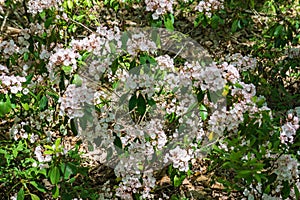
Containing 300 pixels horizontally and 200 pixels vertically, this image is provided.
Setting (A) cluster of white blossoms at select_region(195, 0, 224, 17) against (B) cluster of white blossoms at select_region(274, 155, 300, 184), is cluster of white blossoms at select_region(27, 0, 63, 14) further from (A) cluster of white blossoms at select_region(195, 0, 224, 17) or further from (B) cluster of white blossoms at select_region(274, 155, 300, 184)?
(B) cluster of white blossoms at select_region(274, 155, 300, 184)

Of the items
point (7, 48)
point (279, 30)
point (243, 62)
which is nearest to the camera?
point (7, 48)

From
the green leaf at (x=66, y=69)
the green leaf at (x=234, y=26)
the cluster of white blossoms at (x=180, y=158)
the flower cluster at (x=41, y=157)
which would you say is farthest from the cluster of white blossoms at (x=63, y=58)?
the green leaf at (x=234, y=26)

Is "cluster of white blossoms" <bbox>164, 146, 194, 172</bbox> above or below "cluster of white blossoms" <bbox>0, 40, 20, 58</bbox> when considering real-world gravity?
below

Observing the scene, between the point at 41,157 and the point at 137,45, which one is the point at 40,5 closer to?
the point at 137,45

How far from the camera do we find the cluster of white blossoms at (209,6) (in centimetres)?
277

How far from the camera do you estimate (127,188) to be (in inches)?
96.9

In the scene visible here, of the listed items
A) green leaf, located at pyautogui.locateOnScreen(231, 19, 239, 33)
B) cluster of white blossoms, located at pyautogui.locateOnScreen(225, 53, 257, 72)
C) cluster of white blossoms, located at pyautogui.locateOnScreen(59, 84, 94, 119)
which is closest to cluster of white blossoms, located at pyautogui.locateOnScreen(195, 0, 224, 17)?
cluster of white blossoms, located at pyautogui.locateOnScreen(225, 53, 257, 72)

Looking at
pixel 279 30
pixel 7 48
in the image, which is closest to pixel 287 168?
pixel 279 30

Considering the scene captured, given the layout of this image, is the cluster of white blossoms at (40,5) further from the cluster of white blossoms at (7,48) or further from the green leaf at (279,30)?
the green leaf at (279,30)

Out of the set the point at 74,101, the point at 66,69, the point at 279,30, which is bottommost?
the point at 74,101

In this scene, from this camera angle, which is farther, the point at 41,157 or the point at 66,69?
the point at 41,157

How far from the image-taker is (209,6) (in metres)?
2.78

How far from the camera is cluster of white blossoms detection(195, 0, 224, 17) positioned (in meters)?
2.77

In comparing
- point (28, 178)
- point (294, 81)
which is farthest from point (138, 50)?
point (294, 81)
